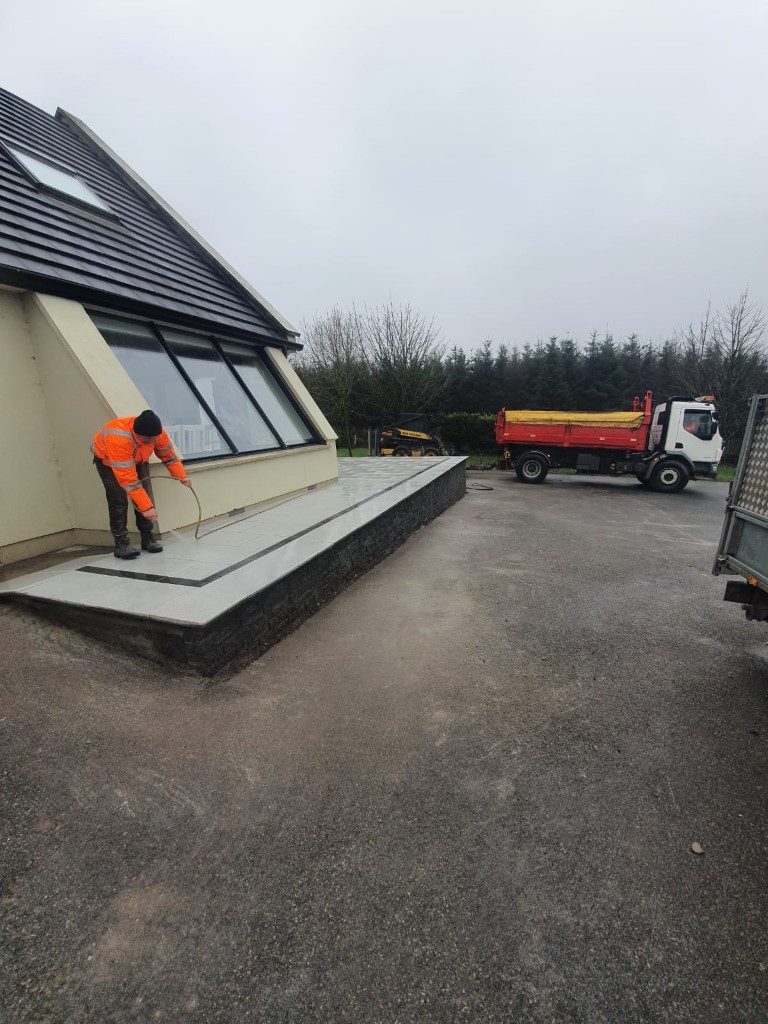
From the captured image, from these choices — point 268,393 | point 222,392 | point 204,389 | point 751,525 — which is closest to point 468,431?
point 268,393

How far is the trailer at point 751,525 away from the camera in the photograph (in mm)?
3521

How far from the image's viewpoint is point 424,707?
3490mm

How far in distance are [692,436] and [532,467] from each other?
5092 mm

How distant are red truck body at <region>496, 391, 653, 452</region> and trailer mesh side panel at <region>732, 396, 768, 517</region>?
12898mm

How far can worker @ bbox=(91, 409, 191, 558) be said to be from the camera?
14.7 feet

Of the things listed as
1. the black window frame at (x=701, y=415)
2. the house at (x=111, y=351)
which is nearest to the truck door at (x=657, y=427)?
the black window frame at (x=701, y=415)

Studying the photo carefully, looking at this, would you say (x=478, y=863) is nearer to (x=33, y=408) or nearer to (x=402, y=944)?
(x=402, y=944)

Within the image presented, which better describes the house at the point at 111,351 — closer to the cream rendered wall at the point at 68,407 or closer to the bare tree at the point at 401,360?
the cream rendered wall at the point at 68,407

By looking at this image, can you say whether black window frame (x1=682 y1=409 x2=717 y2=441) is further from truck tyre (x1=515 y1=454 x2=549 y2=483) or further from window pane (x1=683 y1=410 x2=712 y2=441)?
truck tyre (x1=515 y1=454 x2=549 y2=483)

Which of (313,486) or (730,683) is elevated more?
(313,486)

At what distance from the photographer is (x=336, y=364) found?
25891 mm

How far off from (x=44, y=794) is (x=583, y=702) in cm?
358

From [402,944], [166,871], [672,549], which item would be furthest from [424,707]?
[672,549]

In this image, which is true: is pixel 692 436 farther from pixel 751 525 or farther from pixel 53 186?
pixel 53 186
